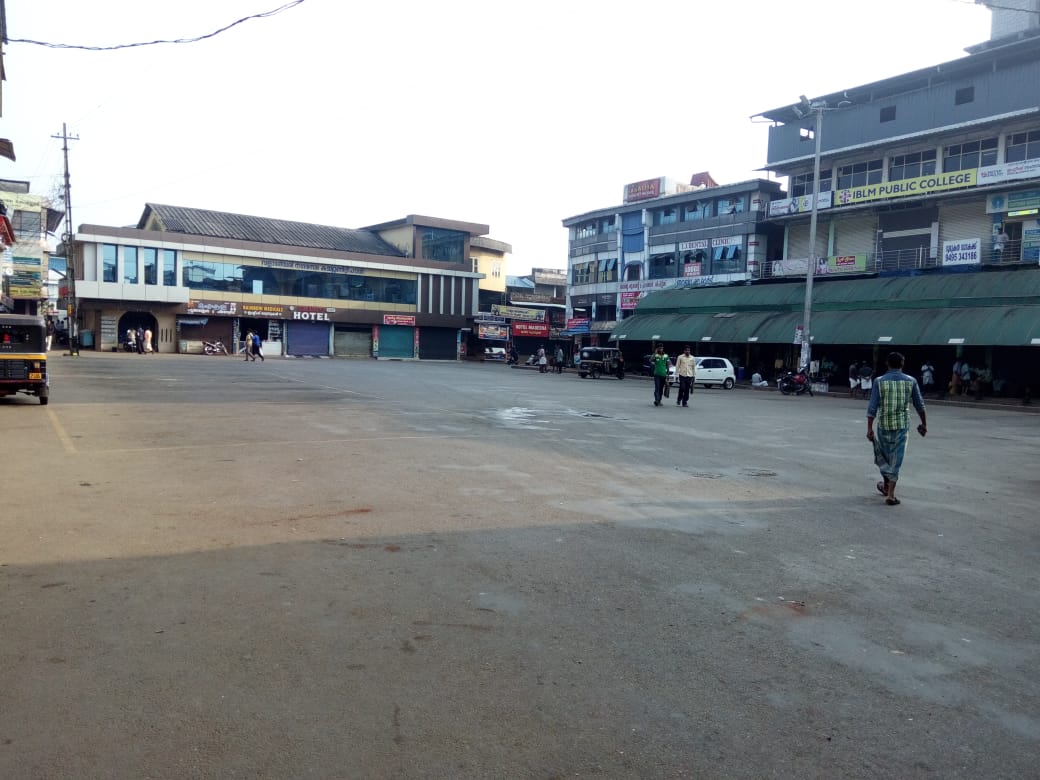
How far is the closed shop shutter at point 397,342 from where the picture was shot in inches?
2692

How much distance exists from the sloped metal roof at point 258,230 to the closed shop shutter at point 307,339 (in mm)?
6681

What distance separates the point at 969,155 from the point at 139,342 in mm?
51158

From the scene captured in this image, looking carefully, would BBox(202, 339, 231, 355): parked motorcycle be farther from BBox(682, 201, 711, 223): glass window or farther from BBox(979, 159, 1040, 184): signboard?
BBox(979, 159, 1040, 184): signboard

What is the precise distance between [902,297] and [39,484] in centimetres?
3552

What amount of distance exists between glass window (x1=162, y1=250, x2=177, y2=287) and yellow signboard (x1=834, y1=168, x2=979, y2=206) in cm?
4474

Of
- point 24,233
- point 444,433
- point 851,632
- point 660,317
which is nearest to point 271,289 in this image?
point 24,233

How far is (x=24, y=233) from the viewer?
58.7 metres

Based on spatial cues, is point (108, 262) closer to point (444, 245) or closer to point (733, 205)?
point (444, 245)

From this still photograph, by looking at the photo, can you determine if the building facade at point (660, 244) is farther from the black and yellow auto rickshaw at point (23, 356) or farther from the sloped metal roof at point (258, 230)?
the black and yellow auto rickshaw at point (23, 356)

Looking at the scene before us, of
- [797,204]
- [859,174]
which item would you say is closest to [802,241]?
[797,204]

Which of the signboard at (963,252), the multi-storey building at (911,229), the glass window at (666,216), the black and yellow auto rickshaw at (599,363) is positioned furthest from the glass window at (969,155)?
the black and yellow auto rickshaw at (599,363)

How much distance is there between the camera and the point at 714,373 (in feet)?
124

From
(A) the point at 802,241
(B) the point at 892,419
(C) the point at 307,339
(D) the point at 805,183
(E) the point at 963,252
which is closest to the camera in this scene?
(B) the point at 892,419

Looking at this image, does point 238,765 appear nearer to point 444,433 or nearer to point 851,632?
point 851,632
